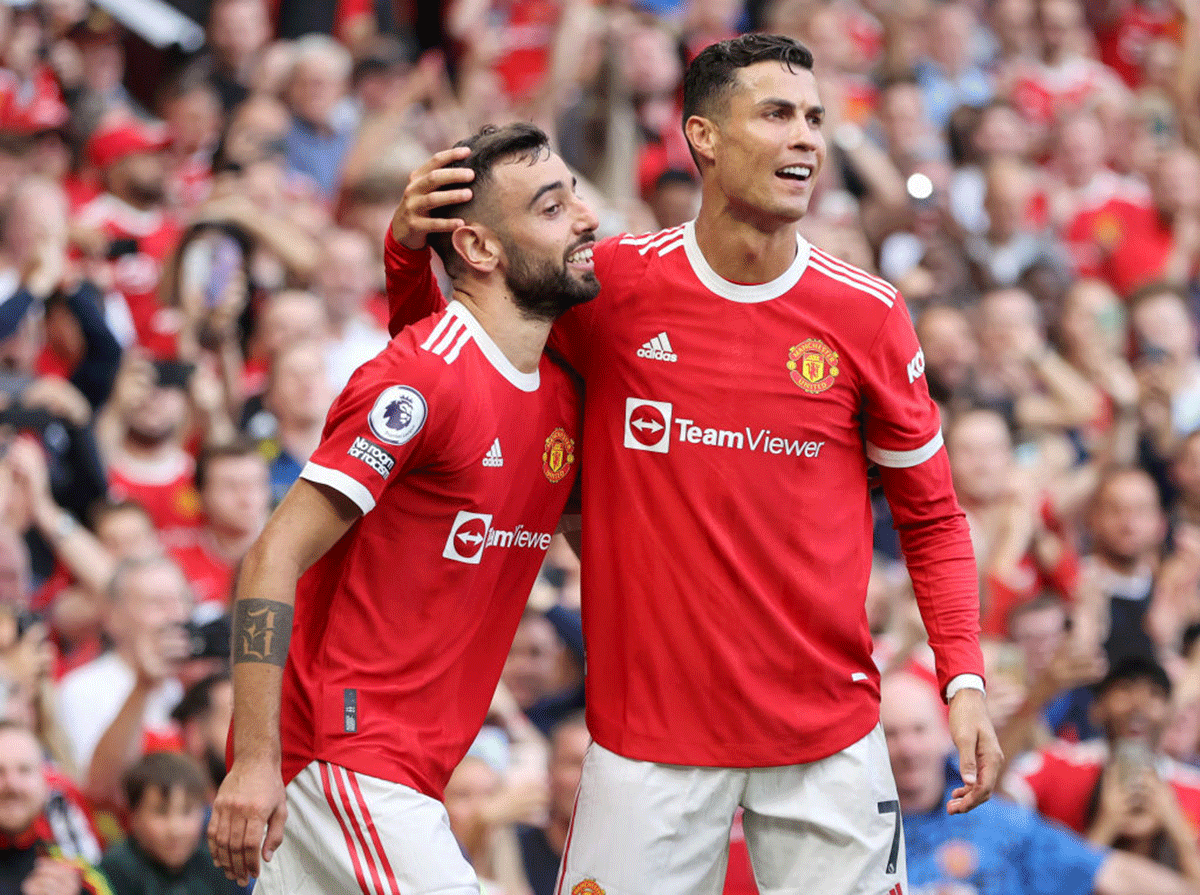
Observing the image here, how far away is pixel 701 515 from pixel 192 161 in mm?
5839

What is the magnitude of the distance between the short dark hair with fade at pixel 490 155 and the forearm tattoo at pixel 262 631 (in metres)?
0.89

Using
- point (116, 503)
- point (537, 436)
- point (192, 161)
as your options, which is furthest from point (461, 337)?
point (192, 161)

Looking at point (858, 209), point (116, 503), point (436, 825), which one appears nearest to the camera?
point (436, 825)

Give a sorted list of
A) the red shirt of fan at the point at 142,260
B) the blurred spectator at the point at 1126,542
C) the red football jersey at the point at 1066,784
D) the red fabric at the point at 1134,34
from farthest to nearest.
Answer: the red fabric at the point at 1134,34
the red shirt of fan at the point at 142,260
the blurred spectator at the point at 1126,542
the red football jersey at the point at 1066,784

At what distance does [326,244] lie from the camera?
25.9 ft

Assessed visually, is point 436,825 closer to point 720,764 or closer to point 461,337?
point 720,764

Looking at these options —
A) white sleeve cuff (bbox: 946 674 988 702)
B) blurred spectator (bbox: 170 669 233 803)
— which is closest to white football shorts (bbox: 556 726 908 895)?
white sleeve cuff (bbox: 946 674 988 702)

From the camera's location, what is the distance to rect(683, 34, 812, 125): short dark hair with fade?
3760 millimetres

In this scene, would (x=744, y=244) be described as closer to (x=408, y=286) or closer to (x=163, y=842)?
(x=408, y=286)

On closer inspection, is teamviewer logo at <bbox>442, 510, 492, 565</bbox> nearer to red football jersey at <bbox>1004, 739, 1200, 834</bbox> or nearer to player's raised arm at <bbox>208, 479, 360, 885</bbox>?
player's raised arm at <bbox>208, 479, 360, 885</bbox>

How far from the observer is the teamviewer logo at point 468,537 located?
3.55 meters

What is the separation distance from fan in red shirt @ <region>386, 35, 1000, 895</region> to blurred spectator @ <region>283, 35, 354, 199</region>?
5.56 metres

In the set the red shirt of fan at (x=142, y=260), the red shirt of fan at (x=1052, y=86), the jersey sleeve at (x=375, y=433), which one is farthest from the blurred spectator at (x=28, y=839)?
the red shirt of fan at (x=1052, y=86)

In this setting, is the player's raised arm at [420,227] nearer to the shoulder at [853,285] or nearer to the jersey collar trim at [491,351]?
Result: the jersey collar trim at [491,351]
